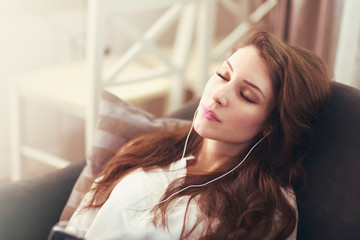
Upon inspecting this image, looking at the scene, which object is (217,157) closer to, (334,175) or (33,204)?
(334,175)

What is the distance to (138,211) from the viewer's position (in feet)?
3.45

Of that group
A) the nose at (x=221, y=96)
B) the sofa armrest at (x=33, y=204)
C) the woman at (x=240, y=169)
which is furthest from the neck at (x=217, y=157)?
the sofa armrest at (x=33, y=204)

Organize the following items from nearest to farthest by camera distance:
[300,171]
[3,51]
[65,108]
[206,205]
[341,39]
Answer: [206,205]
[300,171]
[341,39]
[65,108]
[3,51]

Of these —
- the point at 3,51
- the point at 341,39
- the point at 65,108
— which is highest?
the point at 341,39

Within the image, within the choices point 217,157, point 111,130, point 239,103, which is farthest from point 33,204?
point 239,103

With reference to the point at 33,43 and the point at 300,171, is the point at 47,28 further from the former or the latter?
the point at 300,171

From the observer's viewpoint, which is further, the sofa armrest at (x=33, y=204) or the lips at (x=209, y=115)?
the sofa armrest at (x=33, y=204)

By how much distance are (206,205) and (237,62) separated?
0.31 meters

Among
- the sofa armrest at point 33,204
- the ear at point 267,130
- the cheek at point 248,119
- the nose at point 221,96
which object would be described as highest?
the nose at point 221,96

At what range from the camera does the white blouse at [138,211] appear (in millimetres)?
1019

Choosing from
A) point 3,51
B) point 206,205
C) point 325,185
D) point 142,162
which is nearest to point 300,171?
point 325,185

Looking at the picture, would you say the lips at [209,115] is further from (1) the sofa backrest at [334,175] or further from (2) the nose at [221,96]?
(1) the sofa backrest at [334,175]

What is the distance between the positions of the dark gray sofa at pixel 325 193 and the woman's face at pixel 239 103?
17 cm

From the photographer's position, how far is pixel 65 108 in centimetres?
191
